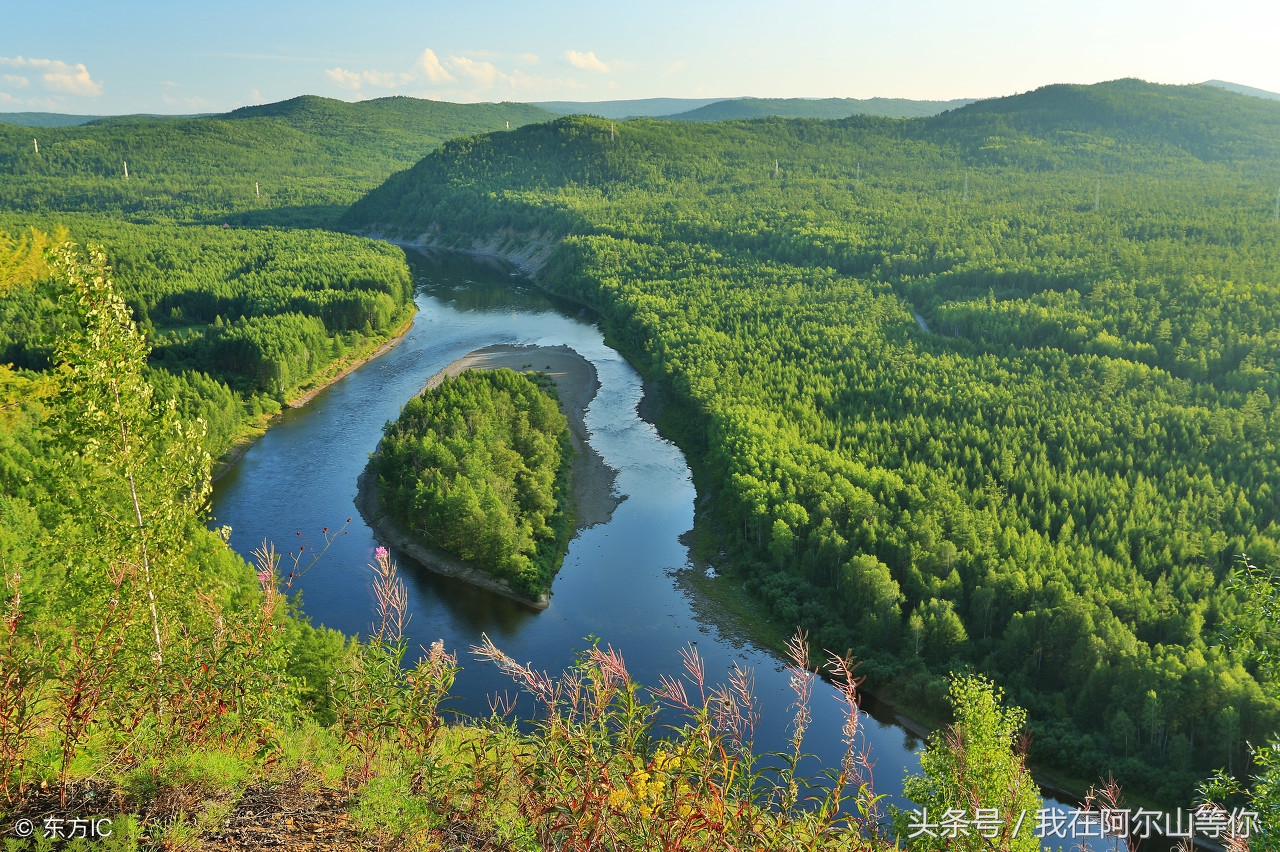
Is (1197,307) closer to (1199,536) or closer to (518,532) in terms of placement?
(1199,536)

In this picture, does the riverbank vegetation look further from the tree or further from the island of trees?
the tree

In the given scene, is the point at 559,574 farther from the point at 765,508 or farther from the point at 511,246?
the point at 511,246

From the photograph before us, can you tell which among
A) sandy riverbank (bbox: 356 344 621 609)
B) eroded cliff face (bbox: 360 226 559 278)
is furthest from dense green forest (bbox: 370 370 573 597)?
eroded cliff face (bbox: 360 226 559 278)

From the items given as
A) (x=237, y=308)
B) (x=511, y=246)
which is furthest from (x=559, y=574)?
(x=511, y=246)

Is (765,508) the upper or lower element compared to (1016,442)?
lower

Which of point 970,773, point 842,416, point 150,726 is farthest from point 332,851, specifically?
point 842,416
